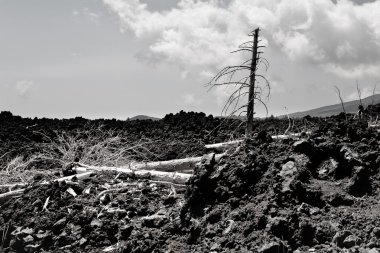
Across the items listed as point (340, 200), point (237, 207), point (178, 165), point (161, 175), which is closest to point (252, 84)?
point (178, 165)

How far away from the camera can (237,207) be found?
4992 millimetres

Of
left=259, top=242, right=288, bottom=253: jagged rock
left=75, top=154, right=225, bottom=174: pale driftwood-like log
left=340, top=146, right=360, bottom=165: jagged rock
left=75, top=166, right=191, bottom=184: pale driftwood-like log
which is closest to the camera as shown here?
left=259, top=242, right=288, bottom=253: jagged rock

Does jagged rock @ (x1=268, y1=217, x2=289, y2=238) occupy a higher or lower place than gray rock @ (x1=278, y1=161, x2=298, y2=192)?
lower

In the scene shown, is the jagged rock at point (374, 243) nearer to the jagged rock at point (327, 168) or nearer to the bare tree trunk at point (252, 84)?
the jagged rock at point (327, 168)

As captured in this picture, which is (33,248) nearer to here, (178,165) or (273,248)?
(178,165)

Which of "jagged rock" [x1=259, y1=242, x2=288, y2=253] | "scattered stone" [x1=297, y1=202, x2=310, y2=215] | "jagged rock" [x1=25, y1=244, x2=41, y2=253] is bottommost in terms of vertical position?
"jagged rock" [x1=25, y1=244, x2=41, y2=253]

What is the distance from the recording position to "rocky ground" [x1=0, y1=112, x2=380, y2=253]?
429 centimetres

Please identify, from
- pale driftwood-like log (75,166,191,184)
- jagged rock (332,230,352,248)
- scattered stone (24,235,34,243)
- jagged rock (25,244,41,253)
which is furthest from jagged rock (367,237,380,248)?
scattered stone (24,235,34,243)

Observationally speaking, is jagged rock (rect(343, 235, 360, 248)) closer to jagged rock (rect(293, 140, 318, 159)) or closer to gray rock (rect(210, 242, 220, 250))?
gray rock (rect(210, 242, 220, 250))

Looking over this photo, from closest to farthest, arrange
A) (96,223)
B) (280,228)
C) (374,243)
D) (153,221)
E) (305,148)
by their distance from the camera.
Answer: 1. (374,243)
2. (280,228)
3. (305,148)
4. (153,221)
5. (96,223)

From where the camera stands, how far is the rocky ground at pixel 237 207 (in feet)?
14.1

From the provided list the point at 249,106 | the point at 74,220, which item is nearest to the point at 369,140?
the point at 249,106

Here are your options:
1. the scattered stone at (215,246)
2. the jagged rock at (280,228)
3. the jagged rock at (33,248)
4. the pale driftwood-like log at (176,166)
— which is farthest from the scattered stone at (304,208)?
the jagged rock at (33,248)

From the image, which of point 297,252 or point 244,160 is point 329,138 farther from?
point 297,252
